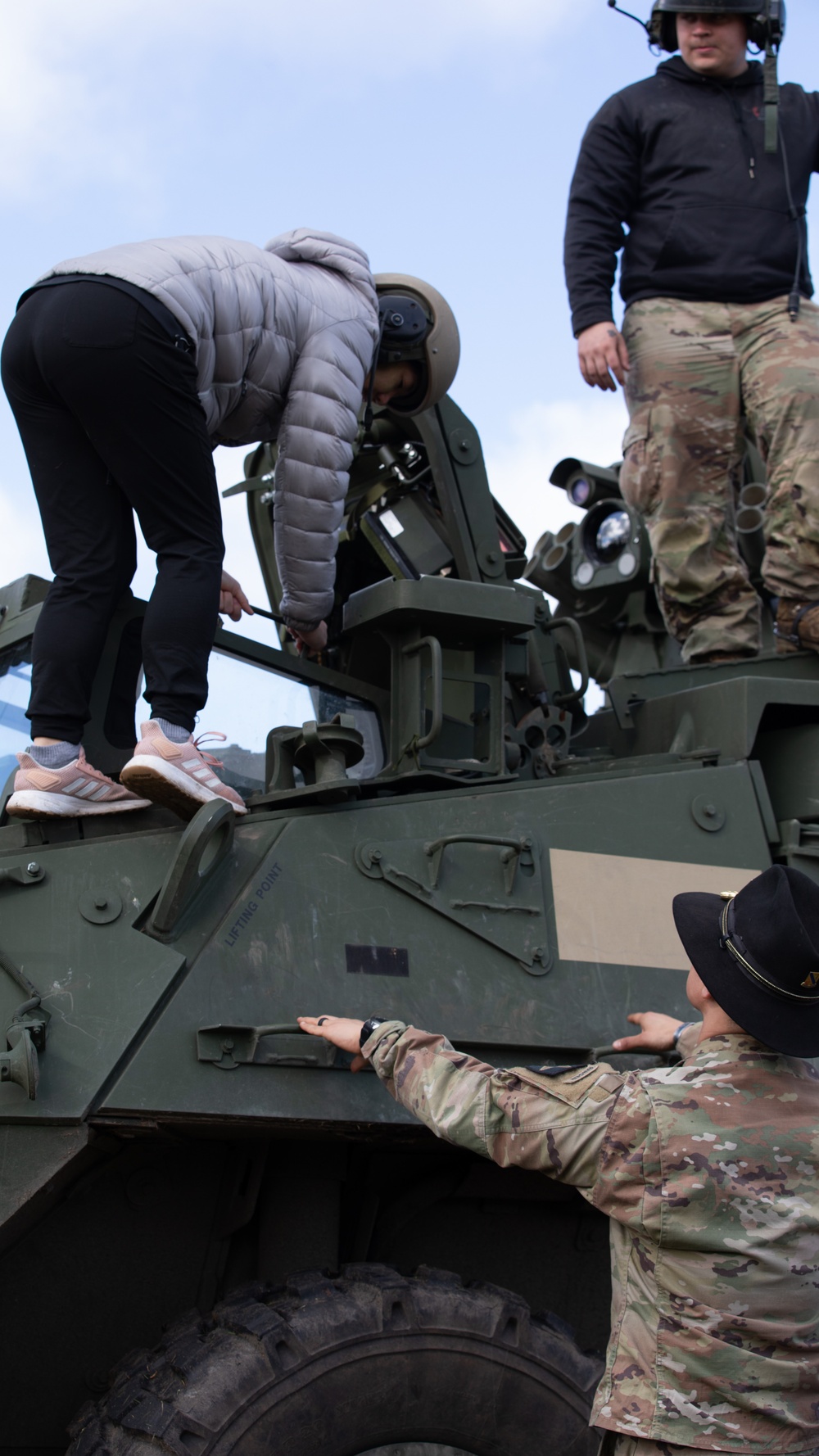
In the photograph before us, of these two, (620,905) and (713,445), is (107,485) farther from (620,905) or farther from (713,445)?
(713,445)

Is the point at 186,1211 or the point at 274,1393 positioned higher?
the point at 186,1211

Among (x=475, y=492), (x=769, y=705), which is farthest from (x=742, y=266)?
(x=769, y=705)

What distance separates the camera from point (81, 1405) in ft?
11.5

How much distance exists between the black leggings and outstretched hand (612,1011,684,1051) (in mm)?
1233

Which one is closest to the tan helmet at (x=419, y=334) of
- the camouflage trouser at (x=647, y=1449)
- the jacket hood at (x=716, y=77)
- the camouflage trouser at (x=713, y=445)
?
the camouflage trouser at (x=713, y=445)

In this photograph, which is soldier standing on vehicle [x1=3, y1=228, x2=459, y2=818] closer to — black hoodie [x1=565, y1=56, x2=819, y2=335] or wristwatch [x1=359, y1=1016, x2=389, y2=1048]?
wristwatch [x1=359, y1=1016, x2=389, y2=1048]

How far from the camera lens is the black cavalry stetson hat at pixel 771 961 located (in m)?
2.57

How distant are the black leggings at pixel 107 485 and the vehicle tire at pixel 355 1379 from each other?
4.36 feet

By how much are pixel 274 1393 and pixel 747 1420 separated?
1.05m

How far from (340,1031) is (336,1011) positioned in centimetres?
37

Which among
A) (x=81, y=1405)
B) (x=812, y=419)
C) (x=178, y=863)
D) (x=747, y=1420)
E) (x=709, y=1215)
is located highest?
(x=812, y=419)

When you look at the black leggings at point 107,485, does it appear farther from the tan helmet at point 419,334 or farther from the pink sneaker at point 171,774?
the tan helmet at point 419,334

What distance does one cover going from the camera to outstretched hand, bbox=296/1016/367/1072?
298 cm

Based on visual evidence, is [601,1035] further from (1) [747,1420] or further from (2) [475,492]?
(2) [475,492]
